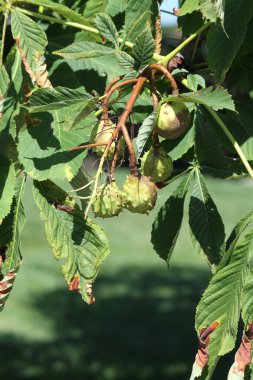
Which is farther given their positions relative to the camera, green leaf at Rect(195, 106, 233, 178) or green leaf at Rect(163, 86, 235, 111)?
green leaf at Rect(195, 106, 233, 178)

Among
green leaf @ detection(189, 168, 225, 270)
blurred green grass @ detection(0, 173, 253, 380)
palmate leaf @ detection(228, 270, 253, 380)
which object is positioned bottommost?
blurred green grass @ detection(0, 173, 253, 380)

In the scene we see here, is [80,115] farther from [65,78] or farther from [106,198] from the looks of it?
[65,78]

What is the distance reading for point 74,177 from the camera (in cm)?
154

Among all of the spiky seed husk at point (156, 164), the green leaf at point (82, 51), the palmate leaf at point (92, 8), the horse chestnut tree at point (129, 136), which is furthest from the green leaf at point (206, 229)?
the palmate leaf at point (92, 8)

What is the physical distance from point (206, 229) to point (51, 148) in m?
0.35

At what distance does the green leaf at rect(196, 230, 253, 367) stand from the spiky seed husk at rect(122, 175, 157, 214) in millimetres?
195

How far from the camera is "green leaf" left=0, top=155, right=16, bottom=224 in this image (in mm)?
1477

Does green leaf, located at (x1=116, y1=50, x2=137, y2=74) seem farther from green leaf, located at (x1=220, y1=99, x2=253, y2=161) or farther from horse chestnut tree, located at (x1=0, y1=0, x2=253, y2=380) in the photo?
green leaf, located at (x1=220, y1=99, x2=253, y2=161)

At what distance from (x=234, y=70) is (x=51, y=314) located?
5.16 metres

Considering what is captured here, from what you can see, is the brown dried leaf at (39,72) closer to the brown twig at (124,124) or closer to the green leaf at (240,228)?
the brown twig at (124,124)

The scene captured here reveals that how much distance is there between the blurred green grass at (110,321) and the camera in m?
5.56

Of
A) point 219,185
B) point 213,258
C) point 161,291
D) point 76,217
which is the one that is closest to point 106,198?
point 76,217

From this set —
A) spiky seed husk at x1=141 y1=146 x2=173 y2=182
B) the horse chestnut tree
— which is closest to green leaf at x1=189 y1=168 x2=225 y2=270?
the horse chestnut tree

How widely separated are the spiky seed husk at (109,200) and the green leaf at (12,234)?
28 cm
